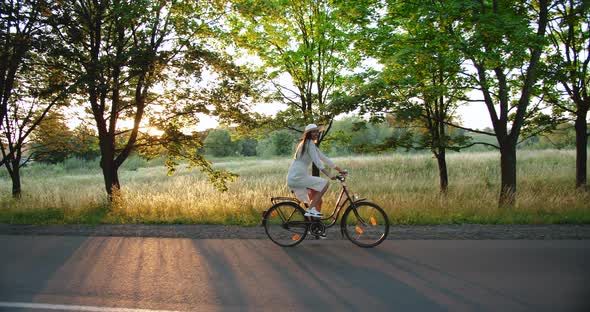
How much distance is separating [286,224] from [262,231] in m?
1.10

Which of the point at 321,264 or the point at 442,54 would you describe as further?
the point at 442,54

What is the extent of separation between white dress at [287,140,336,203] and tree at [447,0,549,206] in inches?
197

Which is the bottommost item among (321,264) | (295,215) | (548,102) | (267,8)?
(321,264)

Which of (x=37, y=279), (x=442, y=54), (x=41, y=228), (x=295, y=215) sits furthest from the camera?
(x=442, y=54)

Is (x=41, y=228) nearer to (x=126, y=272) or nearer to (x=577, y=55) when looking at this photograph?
(x=126, y=272)

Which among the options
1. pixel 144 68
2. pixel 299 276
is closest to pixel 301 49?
pixel 144 68

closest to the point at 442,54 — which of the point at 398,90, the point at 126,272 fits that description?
the point at 398,90

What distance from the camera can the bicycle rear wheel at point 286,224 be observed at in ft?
20.8

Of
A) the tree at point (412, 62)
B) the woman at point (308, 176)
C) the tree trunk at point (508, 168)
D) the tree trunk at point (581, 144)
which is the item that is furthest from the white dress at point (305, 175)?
→ the tree trunk at point (581, 144)

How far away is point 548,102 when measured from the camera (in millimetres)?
12805

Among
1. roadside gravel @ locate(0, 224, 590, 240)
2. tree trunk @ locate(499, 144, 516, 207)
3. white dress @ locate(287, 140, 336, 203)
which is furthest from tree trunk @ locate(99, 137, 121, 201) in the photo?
tree trunk @ locate(499, 144, 516, 207)

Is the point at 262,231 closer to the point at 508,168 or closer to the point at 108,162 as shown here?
the point at 108,162

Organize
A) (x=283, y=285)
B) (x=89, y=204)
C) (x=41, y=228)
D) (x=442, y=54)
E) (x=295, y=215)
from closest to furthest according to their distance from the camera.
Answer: (x=283, y=285) → (x=295, y=215) → (x=41, y=228) → (x=442, y=54) → (x=89, y=204)

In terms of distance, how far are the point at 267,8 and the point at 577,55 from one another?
37.9 feet
